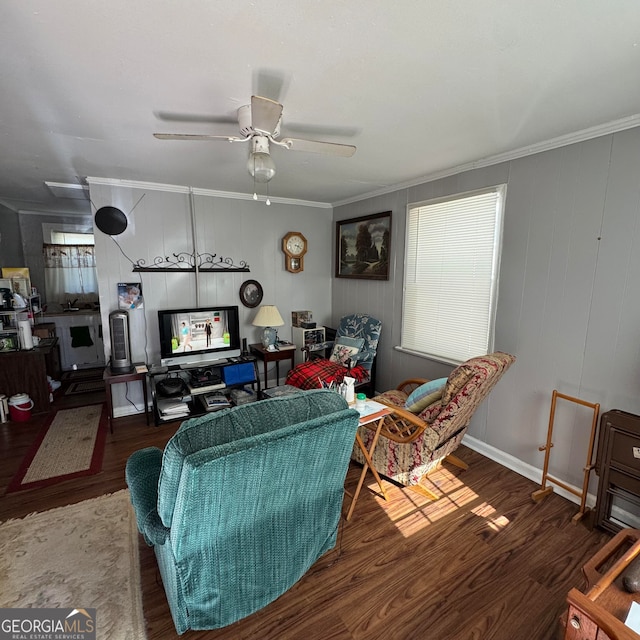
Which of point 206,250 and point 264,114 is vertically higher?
point 264,114

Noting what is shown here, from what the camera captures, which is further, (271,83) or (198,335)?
(198,335)

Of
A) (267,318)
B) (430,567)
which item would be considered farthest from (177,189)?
(430,567)

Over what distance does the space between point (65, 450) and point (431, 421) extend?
316cm

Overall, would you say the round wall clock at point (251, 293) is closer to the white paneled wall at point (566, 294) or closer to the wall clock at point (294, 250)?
the wall clock at point (294, 250)

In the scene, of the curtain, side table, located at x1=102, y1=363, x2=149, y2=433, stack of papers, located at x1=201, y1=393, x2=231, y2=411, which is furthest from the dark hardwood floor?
the curtain

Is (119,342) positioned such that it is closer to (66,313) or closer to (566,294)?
(66,313)

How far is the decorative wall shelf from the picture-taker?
3.76m

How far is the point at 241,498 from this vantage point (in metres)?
1.34

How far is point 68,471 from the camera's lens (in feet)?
9.04

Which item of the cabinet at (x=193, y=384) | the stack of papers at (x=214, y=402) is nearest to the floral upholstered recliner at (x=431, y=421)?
the stack of papers at (x=214, y=402)

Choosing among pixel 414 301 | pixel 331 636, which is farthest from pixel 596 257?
pixel 331 636

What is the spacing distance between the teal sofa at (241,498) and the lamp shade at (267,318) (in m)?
2.36

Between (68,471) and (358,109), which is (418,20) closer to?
(358,109)

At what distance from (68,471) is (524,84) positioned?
399 cm
